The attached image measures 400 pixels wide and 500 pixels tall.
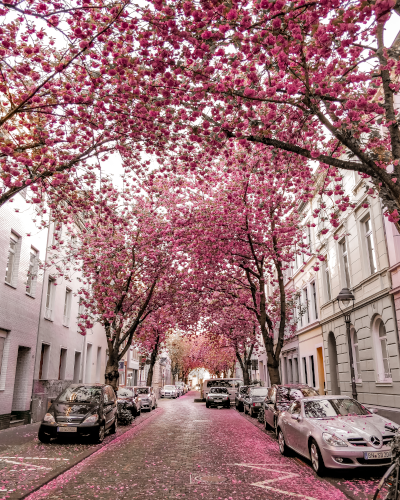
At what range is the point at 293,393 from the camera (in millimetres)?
13555

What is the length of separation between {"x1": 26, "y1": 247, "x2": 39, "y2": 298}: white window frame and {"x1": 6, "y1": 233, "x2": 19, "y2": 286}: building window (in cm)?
110

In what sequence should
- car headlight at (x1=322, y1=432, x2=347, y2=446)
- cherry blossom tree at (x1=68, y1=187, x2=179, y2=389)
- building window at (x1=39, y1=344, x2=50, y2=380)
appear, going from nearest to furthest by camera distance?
car headlight at (x1=322, y1=432, x2=347, y2=446)
cherry blossom tree at (x1=68, y1=187, x2=179, y2=389)
building window at (x1=39, y1=344, x2=50, y2=380)

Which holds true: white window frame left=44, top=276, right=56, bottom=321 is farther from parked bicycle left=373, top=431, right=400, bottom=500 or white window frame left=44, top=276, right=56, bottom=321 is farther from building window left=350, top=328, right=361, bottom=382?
parked bicycle left=373, top=431, right=400, bottom=500

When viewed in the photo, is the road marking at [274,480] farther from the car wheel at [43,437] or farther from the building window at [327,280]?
the building window at [327,280]

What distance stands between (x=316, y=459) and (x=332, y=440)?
63cm

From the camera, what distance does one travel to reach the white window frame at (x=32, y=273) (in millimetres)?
18156

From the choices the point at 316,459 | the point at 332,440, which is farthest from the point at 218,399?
the point at 332,440

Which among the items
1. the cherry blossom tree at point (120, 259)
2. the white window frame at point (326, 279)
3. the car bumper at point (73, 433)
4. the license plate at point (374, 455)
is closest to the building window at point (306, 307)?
the white window frame at point (326, 279)

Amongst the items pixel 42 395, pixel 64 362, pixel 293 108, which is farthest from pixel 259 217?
pixel 64 362

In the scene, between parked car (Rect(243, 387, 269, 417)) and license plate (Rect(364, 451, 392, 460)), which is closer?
license plate (Rect(364, 451, 392, 460))

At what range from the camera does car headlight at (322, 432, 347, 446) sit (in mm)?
7812

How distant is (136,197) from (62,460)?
35.5ft

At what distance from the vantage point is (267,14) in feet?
22.8

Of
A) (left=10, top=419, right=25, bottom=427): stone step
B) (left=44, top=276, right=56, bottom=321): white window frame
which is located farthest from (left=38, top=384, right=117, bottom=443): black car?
(left=44, top=276, right=56, bottom=321): white window frame
